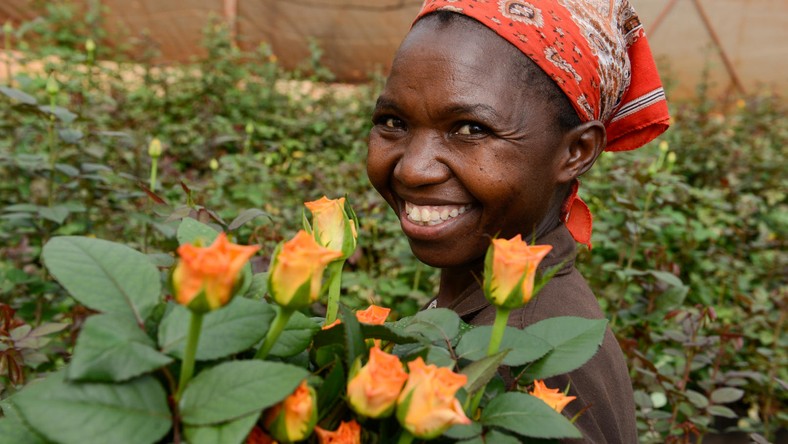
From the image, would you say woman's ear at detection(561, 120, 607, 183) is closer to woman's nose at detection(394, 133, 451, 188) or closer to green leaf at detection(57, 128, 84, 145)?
woman's nose at detection(394, 133, 451, 188)

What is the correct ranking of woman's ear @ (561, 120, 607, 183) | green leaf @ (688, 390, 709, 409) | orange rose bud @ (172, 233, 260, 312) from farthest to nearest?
green leaf @ (688, 390, 709, 409), woman's ear @ (561, 120, 607, 183), orange rose bud @ (172, 233, 260, 312)

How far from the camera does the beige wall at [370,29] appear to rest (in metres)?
6.80

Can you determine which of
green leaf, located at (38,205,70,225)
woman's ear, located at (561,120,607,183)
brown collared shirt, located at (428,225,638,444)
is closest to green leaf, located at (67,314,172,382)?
brown collared shirt, located at (428,225,638,444)

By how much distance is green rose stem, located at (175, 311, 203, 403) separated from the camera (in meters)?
0.60

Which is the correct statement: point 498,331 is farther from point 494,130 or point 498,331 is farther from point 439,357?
point 494,130

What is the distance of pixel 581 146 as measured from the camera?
1.42 m

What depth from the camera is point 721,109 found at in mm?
6152

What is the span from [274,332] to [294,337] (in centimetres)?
4

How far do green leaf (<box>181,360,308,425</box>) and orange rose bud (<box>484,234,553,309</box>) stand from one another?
0.65 ft

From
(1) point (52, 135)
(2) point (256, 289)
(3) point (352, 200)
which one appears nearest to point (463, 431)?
(2) point (256, 289)

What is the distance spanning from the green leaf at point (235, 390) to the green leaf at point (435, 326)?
7.6 inches

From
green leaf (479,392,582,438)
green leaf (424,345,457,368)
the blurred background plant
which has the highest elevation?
green leaf (424,345,457,368)

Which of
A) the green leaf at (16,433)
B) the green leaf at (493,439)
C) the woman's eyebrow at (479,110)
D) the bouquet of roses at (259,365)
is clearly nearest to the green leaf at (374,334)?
the bouquet of roses at (259,365)

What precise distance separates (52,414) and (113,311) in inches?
4.2
